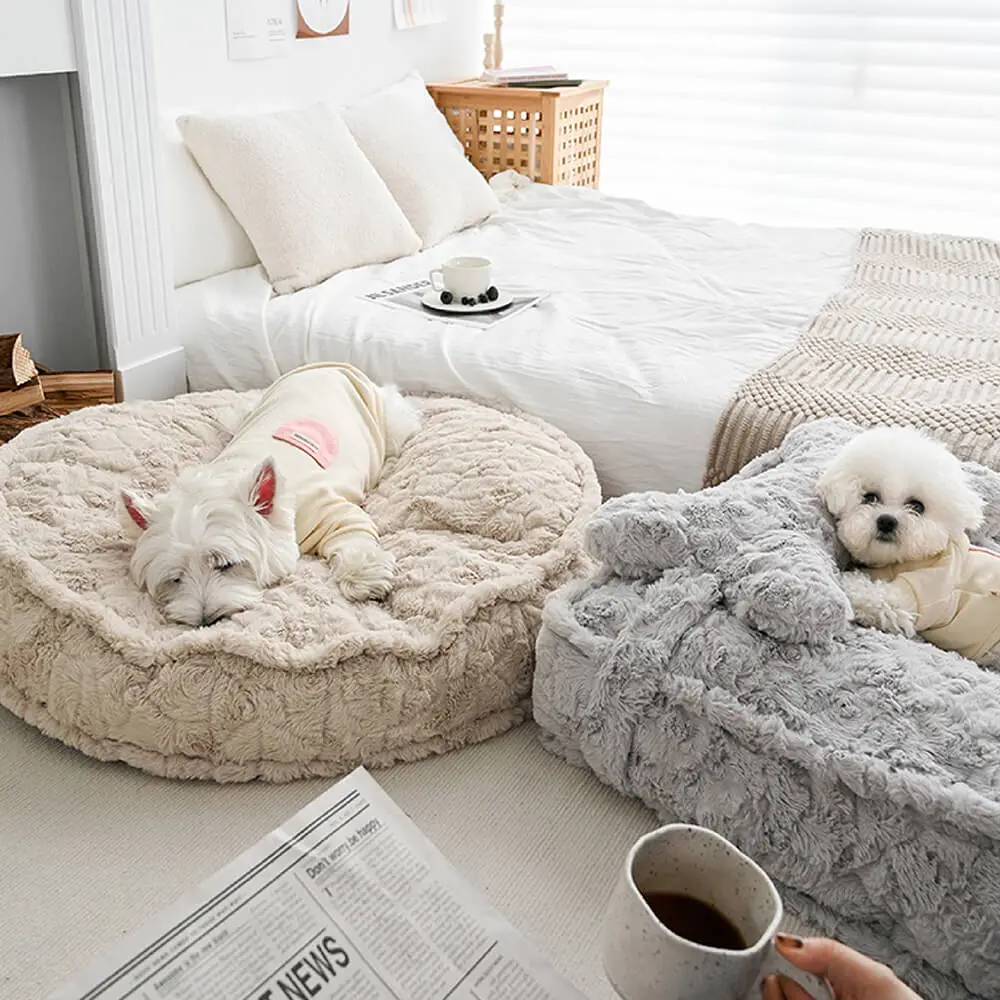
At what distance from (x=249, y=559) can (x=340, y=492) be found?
0.31 meters

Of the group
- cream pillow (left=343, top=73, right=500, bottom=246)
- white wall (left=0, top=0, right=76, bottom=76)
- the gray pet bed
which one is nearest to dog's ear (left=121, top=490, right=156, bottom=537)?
the gray pet bed

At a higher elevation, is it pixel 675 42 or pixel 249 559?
pixel 675 42

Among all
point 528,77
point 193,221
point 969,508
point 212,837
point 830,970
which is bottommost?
point 212,837

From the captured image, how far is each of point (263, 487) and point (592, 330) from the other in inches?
39.5

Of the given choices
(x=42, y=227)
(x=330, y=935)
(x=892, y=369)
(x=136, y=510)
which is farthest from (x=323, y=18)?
(x=330, y=935)

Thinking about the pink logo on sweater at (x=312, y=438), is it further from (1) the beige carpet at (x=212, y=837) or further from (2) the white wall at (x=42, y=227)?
(2) the white wall at (x=42, y=227)

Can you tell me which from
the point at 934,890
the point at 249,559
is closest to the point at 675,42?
the point at 249,559

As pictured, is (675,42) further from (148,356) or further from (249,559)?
(249,559)

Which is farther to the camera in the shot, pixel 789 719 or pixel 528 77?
pixel 528 77

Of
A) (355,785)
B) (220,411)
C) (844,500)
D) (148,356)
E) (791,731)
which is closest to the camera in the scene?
(355,785)

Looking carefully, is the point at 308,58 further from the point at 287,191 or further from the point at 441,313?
the point at 441,313

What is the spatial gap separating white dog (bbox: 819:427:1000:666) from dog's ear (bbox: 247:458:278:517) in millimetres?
845

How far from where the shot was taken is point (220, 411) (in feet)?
6.98

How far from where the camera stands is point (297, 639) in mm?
1506
